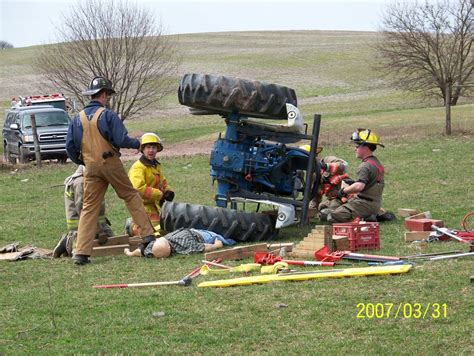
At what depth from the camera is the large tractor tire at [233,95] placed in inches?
455

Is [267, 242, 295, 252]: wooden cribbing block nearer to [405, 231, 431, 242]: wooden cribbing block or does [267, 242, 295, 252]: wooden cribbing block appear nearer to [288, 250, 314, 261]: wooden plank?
[288, 250, 314, 261]: wooden plank

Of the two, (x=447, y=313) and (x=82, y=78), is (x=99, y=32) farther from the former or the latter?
(x=447, y=313)

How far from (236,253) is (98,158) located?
189 centimetres

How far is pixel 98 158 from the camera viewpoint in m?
10.5

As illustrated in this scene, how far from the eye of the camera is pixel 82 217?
10.6 meters

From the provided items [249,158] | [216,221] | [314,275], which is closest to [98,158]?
[216,221]

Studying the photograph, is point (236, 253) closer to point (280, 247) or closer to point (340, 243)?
point (280, 247)

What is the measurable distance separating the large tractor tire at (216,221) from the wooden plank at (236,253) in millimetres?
1187

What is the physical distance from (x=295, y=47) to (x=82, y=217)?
239ft

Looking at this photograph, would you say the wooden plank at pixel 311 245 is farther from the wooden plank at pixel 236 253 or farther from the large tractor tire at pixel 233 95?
the large tractor tire at pixel 233 95

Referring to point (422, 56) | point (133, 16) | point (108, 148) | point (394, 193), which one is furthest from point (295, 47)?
point (108, 148)

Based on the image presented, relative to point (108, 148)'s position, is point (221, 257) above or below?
below

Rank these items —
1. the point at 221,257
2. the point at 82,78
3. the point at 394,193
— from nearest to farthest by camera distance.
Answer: the point at 221,257 → the point at 394,193 → the point at 82,78

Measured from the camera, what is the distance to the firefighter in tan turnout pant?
10.4 meters
